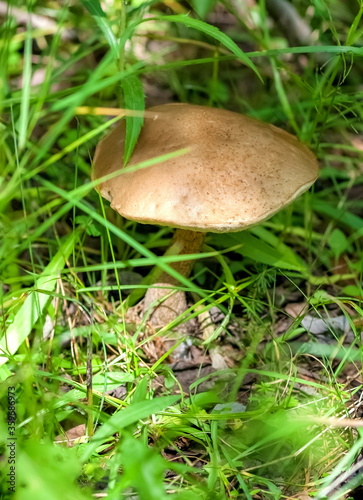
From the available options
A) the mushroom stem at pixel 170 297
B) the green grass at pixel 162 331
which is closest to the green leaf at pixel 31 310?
the green grass at pixel 162 331

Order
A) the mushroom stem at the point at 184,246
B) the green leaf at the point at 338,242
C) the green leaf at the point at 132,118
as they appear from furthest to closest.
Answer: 1. the green leaf at the point at 338,242
2. the mushroom stem at the point at 184,246
3. the green leaf at the point at 132,118

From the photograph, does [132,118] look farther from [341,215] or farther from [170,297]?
[341,215]

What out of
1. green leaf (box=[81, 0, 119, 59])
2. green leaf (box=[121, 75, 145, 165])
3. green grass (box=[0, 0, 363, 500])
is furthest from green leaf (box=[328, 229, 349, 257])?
green leaf (box=[81, 0, 119, 59])

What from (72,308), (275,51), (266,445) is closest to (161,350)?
(72,308)

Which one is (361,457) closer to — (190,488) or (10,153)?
(190,488)

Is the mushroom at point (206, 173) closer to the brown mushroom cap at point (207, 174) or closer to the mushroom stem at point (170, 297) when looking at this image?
the brown mushroom cap at point (207, 174)

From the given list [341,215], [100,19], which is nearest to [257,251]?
[341,215]
